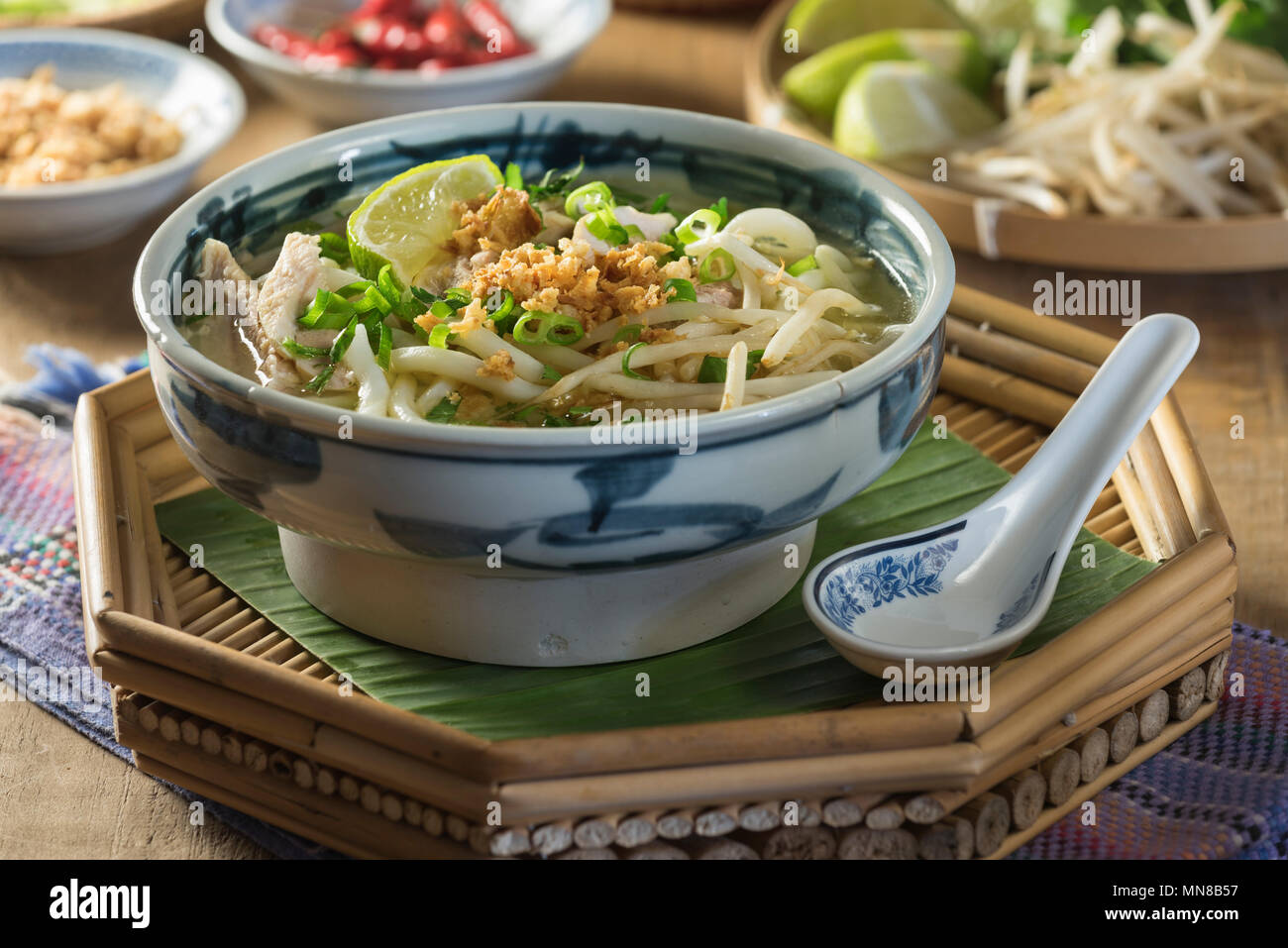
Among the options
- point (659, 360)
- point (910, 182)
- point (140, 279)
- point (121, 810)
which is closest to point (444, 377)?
point (659, 360)

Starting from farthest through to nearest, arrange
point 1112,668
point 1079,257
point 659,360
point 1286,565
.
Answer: point 1079,257
point 1286,565
point 659,360
point 1112,668

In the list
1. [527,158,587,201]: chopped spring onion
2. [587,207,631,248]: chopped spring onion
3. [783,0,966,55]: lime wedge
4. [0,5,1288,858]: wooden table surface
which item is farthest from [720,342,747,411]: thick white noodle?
[783,0,966,55]: lime wedge

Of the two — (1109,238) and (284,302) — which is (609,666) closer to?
(284,302)

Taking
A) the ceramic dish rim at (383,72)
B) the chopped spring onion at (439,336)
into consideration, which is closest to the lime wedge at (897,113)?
the ceramic dish rim at (383,72)

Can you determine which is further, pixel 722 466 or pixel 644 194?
pixel 644 194

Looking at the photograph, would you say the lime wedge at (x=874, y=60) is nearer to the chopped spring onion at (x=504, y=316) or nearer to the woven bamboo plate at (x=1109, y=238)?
the woven bamboo plate at (x=1109, y=238)

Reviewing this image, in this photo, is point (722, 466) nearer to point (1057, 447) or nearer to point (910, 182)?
point (1057, 447)

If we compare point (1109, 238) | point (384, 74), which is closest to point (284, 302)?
point (1109, 238)
